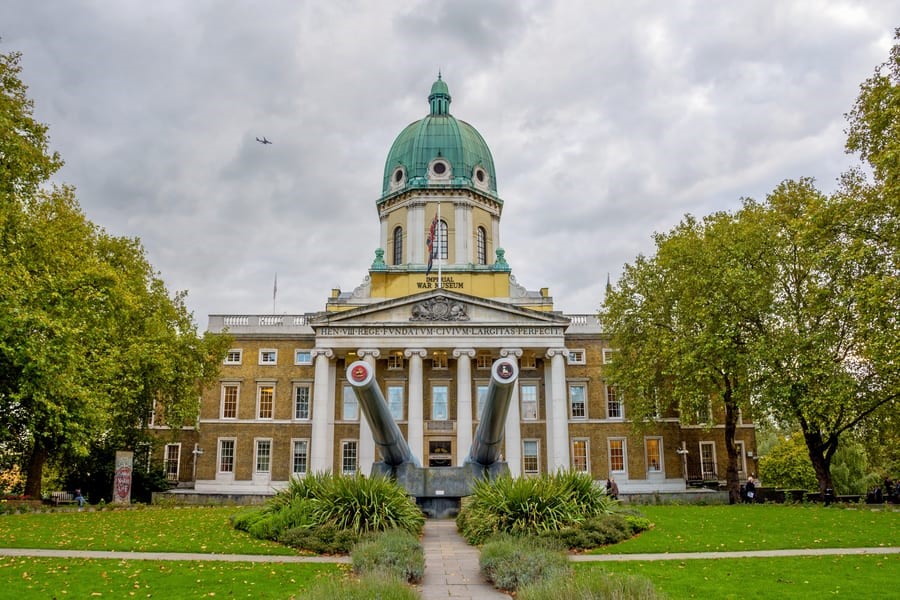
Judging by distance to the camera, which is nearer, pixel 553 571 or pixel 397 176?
pixel 553 571

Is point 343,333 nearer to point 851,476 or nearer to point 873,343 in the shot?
point 873,343

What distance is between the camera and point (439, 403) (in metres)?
47.4

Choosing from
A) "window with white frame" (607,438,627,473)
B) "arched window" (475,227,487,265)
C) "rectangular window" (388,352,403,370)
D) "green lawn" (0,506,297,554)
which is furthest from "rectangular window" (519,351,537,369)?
"green lawn" (0,506,297,554)

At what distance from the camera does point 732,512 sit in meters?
25.6

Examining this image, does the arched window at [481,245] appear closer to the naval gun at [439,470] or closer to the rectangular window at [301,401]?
the rectangular window at [301,401]

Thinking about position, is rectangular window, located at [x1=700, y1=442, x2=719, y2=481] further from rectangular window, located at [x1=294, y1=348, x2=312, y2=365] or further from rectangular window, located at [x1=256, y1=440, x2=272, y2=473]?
rectangular window, located at [x1=256, y1=440, x2=272, y2=473]

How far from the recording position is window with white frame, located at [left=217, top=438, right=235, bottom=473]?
47812 mm

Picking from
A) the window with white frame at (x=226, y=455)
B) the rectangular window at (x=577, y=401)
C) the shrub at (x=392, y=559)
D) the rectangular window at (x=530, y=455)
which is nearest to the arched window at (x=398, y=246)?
the rectangular window at (x=577, y=401)

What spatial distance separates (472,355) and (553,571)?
1290 inches

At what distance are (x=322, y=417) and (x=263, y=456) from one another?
24.8 feet

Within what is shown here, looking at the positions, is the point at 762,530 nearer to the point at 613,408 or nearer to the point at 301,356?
the point at 613,408

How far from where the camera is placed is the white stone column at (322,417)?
4291 centimetres

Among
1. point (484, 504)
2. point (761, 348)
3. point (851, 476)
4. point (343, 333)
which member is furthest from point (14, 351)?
point (851, 476)

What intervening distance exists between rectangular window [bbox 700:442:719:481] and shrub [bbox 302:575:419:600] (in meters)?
43.0
